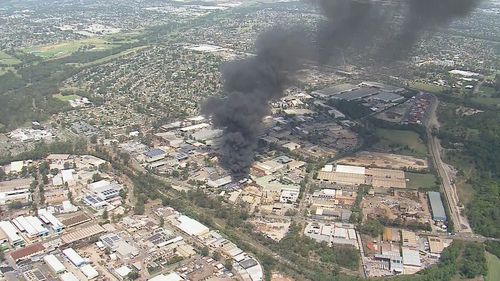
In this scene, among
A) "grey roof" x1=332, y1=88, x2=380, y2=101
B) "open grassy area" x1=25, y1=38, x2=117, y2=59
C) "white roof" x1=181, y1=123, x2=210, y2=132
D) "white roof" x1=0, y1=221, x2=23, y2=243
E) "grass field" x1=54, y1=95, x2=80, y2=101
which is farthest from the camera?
"open grassy area" x1=25, y1=38, x2=117, y2=59

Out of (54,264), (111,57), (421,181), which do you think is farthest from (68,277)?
(111,57)

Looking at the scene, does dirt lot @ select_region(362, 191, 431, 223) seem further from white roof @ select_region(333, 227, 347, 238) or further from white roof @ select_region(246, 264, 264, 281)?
white roof @ select_region(246, 264, 264, 281)

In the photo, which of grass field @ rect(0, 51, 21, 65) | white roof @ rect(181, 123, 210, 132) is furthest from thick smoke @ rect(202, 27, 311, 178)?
grass field @ rect(0, 51, 21, 65)

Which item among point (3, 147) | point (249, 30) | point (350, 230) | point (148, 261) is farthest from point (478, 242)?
point (249, 30)

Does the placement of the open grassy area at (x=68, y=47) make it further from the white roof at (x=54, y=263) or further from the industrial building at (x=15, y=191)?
the white roof at (x=54, y=263)

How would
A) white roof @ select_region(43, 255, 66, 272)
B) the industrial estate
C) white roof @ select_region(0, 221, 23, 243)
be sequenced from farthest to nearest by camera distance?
1. white roof @ select_region(0, 221, 23, 243)
2. the industrial estate
3. white roof @ select_region(43, 255, 66, 272)
